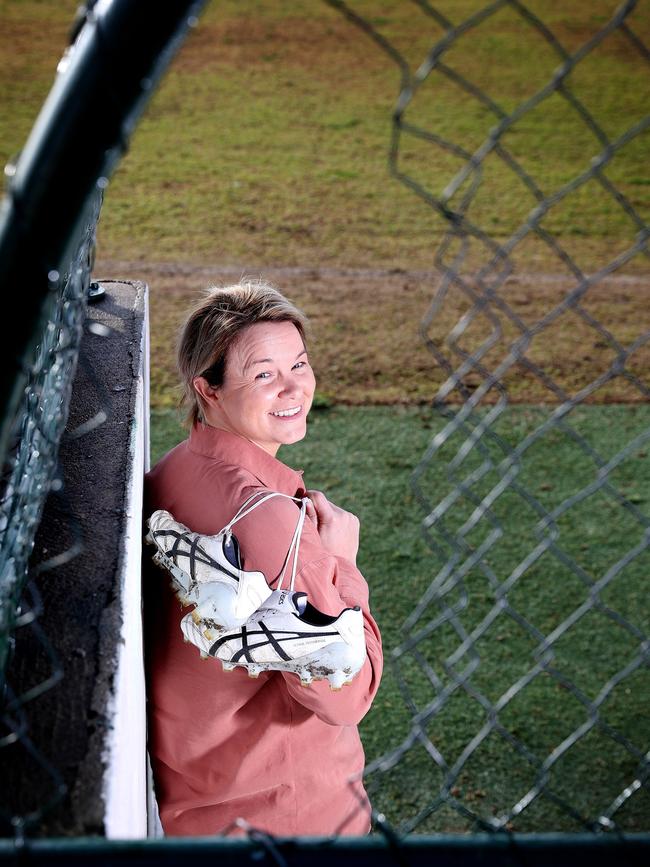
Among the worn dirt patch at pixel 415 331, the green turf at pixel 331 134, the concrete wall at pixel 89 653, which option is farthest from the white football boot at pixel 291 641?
the green turf at pixel 331 134

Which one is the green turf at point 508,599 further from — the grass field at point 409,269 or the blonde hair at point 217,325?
the blonde hair at point 217,325

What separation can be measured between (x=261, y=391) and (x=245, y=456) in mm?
160

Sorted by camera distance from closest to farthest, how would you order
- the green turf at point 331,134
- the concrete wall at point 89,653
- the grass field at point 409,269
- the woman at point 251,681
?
the concrete wall at point 89,653
the woman at point 251,681
the grass field at point 409,269
the green turf at point 331,134

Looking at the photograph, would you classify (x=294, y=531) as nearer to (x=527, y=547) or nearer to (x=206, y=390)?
(x=206, y=390)

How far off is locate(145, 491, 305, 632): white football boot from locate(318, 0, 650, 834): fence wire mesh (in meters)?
0.29

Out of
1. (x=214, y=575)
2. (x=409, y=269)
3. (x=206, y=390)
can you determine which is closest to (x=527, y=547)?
(x=206, y=390)

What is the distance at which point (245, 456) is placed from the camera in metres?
1.69

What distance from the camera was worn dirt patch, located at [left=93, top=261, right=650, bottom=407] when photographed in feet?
13.7

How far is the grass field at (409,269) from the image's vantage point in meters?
2.57

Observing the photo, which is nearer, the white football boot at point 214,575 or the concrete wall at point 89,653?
the concrete wall at point 89,653

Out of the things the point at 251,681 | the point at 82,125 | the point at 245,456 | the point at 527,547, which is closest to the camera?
the point at 82,125

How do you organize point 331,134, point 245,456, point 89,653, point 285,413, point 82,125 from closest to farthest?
point 82,125
point 89,653
point 245,456
point 285,413
point 331,134

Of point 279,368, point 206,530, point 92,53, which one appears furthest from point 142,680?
point 92,53

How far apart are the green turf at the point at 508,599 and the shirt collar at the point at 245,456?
38 centimetres
